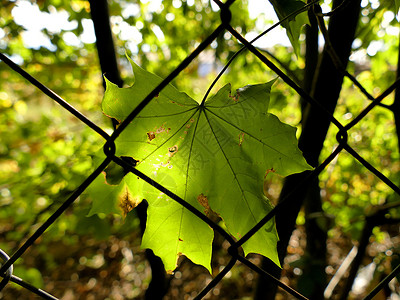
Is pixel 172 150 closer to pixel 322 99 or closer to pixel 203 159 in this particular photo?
pixel 203 159

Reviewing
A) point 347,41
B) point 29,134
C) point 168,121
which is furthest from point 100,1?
point 29,134

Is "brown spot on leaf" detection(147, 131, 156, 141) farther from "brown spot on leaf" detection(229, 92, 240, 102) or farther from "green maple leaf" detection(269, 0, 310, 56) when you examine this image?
"green maple leaf" detection(269, 0, 310, 56)

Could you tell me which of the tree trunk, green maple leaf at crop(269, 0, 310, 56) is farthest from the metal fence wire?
the tree trunk

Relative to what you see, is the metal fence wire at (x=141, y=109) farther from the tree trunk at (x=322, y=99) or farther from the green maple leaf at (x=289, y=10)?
the tree trunk at (x=322, y=99)

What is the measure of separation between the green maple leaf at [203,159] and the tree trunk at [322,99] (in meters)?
0.38

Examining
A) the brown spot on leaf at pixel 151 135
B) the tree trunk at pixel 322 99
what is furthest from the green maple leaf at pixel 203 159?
the tree trunk at pixel 322 99

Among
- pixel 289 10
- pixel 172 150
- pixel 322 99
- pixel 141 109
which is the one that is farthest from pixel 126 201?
pixel 322 99

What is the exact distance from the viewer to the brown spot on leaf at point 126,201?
585mm

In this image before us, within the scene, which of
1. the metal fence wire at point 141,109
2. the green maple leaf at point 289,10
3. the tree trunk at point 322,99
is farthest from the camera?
the tree trunk at point 322,99

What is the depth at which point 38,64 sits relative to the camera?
2.65m

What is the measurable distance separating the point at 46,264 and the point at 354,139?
9.89 feet

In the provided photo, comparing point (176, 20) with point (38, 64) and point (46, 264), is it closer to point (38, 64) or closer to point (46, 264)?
point (38, 64)

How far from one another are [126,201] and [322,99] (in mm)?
636

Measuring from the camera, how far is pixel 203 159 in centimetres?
59
